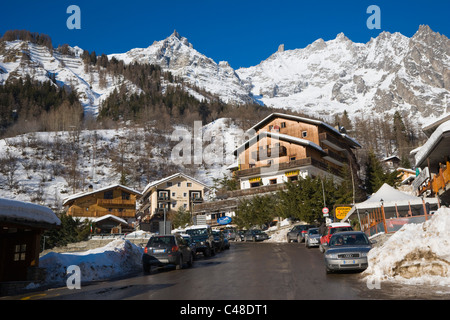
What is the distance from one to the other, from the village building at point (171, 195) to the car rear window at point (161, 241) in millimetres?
56436

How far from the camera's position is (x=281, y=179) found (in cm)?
5666

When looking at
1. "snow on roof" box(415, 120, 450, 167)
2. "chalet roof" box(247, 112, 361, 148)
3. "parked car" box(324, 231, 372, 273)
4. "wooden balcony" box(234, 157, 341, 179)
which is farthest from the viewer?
"chalet roof" box(247, 112, 361, 148)

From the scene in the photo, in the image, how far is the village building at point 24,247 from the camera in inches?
522

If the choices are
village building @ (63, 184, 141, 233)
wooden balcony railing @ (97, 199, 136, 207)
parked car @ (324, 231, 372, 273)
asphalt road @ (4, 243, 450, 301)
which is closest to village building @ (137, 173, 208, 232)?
wooden balcony railing @ (97, 199, 136, 207)

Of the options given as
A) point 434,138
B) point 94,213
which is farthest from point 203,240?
point 94,213

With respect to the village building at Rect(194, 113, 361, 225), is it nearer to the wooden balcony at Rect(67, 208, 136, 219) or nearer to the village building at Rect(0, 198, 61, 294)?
the wooden balcony at Rect(67, 208, 136, 219)

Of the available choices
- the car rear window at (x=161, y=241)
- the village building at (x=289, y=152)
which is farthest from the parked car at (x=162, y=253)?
the village building at (x=289, y=152)

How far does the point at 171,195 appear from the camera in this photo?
78.2 meters

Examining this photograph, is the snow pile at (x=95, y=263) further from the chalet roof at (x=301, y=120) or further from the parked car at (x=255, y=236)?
the chalet roof at (x=301, y=120)

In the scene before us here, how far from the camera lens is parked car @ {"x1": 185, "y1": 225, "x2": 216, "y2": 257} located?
82.5 feet

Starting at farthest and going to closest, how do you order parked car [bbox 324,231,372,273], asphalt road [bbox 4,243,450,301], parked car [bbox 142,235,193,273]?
parked car [bbox 142,235,193,273], parked car [bbox 324,231,372,273], asphalt road [bbox 4,243,450,301]

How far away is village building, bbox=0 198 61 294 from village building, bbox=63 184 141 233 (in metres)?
47.1
